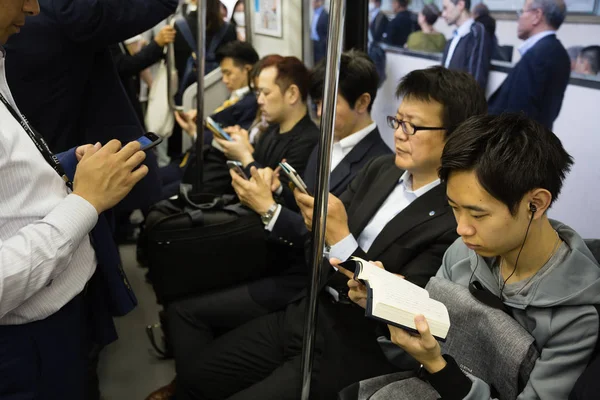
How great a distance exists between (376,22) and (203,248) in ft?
5.26

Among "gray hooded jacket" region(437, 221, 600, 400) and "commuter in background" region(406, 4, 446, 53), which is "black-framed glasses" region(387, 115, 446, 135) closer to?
"gray hooded jacket" region(437, 221, 600, 400)

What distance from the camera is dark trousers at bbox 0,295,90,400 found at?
126 centimetres

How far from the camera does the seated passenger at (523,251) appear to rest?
1154 millimetres

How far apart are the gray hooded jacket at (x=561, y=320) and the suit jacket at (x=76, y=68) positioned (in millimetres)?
1271

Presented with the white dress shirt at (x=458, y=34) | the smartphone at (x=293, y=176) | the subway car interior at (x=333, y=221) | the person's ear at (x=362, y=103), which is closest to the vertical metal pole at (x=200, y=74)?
the subway car interior at (x=333, y=221)

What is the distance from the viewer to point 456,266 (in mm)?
1428

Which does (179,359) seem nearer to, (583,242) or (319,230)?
(319,230)

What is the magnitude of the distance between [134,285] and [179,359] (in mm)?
1209

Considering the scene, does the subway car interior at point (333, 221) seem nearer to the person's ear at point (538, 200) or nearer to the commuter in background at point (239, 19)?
the person's ear at point (538, 200)

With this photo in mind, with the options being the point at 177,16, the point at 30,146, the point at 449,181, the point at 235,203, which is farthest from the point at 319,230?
the point at 177,16

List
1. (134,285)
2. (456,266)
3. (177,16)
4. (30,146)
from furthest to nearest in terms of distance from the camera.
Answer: (177,16) < (134,285) < (456,266) < (30,146)

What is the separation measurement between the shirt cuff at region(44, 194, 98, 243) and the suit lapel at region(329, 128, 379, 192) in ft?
3.73

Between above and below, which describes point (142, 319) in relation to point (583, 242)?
below

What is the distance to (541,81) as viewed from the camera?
1973 mm
